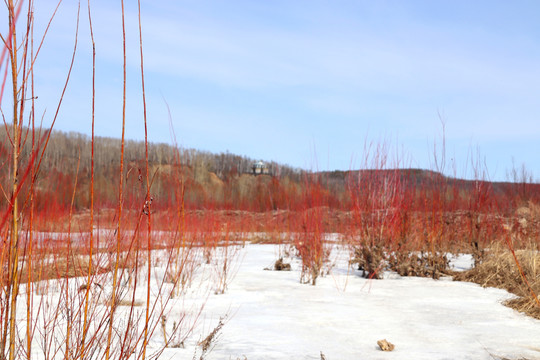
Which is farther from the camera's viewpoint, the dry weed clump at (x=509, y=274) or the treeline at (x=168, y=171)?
the treeline at (x=168, y=171)

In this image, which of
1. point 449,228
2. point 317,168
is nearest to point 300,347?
point 317,168

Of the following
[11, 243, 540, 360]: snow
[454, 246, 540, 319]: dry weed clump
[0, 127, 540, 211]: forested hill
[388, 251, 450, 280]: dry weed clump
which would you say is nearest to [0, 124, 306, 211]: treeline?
[0, 127, 540, 211]: forested hill

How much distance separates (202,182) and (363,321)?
12732 mm

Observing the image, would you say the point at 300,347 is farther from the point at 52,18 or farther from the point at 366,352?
the point at 52,18

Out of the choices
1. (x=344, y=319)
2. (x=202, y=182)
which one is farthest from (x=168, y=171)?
(x=344, y=319)

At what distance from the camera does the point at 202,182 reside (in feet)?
51.0

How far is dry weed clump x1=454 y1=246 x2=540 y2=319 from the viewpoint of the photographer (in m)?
3.76

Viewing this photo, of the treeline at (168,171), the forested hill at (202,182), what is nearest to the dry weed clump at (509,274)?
the forested hill at (202,182)

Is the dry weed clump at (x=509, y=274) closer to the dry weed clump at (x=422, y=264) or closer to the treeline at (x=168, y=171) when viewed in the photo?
the dry weed clump at (x=422, y=264)

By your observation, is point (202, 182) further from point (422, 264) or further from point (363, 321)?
point (363, 321)

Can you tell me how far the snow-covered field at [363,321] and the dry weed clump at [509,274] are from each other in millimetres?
159

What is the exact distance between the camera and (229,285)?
451 cm

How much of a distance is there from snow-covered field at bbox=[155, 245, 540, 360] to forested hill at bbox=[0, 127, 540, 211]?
36.6 inches

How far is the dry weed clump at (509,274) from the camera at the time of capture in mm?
3763
